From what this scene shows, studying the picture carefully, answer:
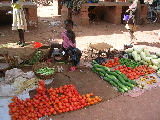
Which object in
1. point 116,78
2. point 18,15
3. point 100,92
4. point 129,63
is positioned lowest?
point 100,92

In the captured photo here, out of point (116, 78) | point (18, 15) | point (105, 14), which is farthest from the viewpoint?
point (105, 14)

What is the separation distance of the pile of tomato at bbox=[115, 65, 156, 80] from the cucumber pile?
0.77 feet

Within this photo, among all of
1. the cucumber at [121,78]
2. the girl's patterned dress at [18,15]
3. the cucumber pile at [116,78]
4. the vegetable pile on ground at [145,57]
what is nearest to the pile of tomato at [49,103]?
the cucumber pile at [116,78]

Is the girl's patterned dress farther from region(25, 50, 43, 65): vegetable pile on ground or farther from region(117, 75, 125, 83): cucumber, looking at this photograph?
region(117, 75, 125, 83): cucumber

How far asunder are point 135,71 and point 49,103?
2.72 m

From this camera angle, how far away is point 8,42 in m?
7.47

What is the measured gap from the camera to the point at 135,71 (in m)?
5.12

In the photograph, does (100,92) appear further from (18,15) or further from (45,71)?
(18,15)

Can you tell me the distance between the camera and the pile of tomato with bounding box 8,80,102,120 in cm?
335

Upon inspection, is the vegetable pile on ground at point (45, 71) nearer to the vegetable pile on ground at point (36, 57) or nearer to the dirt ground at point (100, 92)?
the dirt ground at point (100, 92)

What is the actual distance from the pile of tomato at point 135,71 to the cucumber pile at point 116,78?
0.24 meters

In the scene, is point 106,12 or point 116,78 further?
point 106,12

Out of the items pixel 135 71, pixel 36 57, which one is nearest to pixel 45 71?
pixel 36 57

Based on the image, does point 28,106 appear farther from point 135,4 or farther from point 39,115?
point 135,4
